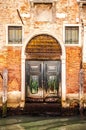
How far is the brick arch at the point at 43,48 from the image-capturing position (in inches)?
478

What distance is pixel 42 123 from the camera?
35.8 ft

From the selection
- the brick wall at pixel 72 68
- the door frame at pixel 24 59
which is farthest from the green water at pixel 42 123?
the brick wall at pixel 72 68

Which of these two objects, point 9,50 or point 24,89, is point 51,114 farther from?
point 9,50

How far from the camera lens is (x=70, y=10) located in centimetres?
1216

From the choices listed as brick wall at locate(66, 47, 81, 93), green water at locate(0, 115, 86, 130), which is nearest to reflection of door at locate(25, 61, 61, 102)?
brick wall at locate(66, 47, 81, 93)

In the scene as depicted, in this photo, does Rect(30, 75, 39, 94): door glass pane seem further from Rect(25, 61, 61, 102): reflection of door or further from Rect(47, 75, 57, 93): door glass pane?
Rect(47, 75, 57, 93): door glass pane

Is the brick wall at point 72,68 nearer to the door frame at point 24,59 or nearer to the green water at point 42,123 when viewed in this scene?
the door frame at point 24,59

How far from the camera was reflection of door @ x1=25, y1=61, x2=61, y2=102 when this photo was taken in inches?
484

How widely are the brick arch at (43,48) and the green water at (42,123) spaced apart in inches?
78.2

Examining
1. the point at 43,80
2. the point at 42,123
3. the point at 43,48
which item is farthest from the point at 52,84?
the point at 42,123

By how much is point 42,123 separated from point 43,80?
185 centimetres

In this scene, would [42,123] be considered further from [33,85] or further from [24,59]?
[24,59]

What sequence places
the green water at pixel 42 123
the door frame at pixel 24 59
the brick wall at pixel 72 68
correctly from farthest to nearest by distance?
1. the brick wall at pixel 72 68
2. the door frame at pixel 24 59
3. the green water at pixel 42 123

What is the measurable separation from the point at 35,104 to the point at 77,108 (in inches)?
53.7
